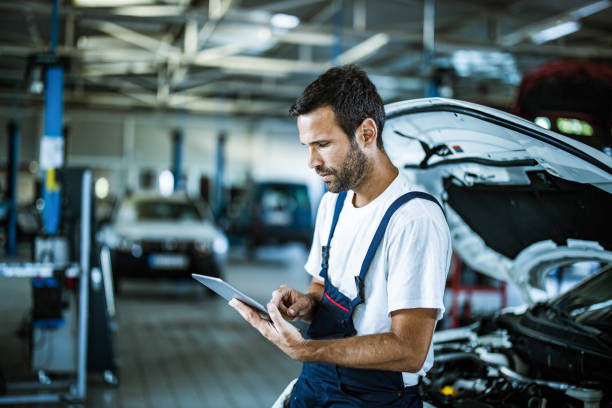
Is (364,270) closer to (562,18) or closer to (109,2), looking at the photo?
(109,2)

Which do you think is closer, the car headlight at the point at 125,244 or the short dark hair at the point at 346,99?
the short dark hair at the point at 346,99

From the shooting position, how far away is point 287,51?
13.7 metres

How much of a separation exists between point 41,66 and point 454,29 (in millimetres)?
7902

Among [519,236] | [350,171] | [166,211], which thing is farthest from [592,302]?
[166,211]

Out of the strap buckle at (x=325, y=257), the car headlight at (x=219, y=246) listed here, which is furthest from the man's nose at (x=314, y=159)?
the car headlight at (x=219, y=246)

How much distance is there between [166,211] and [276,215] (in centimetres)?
624

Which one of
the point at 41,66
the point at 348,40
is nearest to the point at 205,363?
the point at 41,66

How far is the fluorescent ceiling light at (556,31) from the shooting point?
10117mm

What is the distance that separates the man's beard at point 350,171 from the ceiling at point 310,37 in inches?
181

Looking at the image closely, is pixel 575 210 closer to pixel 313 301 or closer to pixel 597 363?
pixel 597 363

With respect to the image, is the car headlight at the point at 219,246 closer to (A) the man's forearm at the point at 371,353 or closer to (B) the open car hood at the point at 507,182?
(B) the open car hood at the point at 507,182

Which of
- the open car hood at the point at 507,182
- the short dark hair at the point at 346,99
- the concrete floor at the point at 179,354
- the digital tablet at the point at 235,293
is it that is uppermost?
the short dark hair at the point at 346,99

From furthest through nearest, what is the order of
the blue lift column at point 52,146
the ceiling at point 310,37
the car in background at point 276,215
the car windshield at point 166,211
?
the car in background at point 276,215 → the car windshield at point 166,211 → the ceiling at point 310,37 → the blue lift column at point 52,146

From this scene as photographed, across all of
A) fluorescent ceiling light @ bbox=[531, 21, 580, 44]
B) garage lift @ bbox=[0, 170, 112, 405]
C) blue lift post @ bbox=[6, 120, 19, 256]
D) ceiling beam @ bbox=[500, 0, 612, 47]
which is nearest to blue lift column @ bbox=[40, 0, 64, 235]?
garage lift @ bbox=[0, 170, 112, 405]
